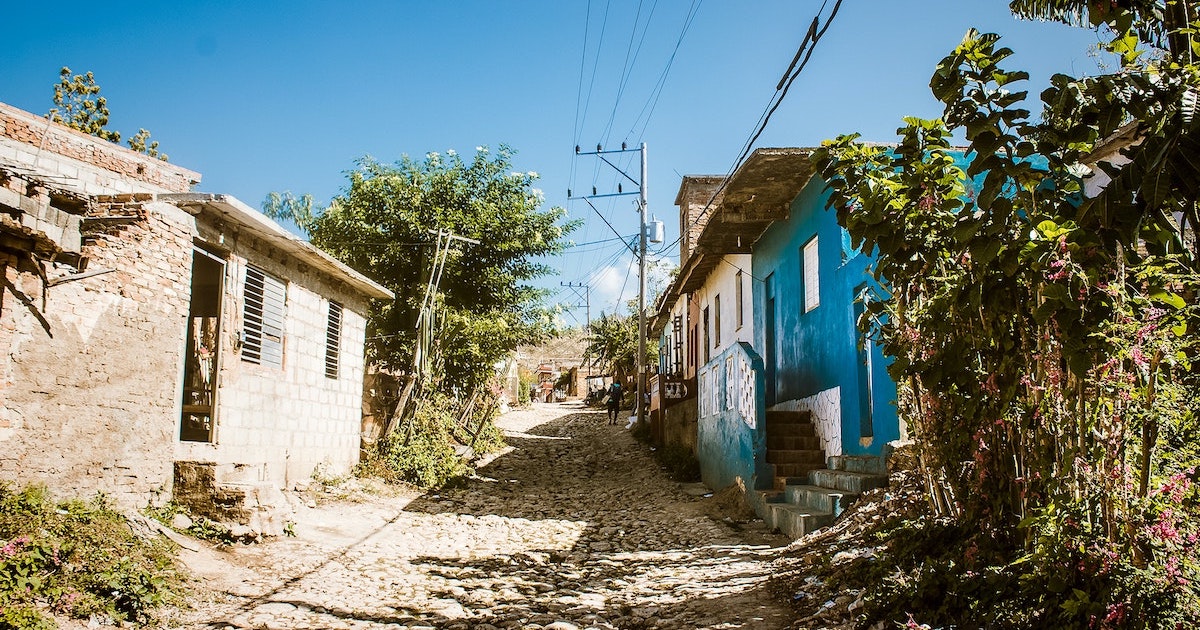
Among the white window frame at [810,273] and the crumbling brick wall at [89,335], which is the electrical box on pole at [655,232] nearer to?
the white window frame at [810,273]

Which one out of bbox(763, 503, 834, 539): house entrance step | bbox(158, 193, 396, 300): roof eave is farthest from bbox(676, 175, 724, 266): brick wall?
bbox(763, 503, 834, 539): house entrance step

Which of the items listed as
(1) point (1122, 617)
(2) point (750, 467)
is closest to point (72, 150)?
(2) point (750, 467)

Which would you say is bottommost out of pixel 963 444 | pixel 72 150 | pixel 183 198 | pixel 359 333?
pixel 963 444

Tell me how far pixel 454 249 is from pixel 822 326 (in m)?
10.1

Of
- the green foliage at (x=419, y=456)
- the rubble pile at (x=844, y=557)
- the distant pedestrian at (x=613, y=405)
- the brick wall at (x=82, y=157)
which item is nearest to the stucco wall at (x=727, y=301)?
the green foliage at (x=419, y=456)

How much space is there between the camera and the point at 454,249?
18.6 metres

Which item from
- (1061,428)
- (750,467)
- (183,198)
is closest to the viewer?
(1061,428)

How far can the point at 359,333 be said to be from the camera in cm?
1481

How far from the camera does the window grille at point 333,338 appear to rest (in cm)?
1355

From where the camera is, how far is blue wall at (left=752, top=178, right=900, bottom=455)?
9.73m

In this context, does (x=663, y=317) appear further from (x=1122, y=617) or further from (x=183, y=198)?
(x=1122, y=617)

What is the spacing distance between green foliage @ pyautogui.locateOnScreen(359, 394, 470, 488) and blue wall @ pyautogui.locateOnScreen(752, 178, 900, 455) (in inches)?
248

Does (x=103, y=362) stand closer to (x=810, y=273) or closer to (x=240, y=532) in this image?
(x=240, y=532)

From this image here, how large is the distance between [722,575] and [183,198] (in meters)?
7.36
